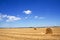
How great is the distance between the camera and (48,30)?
27078 mm

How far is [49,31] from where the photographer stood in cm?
2689

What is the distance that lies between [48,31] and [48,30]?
269 millimetres

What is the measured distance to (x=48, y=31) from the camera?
1058 inches

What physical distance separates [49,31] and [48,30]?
0.30 meters

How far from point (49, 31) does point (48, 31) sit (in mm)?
192
